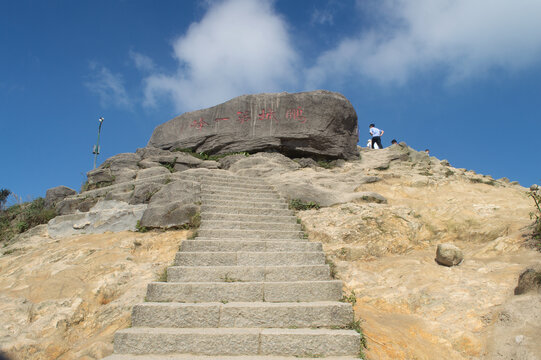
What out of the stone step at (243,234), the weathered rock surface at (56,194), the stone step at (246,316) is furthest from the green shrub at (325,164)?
the stone step at (246,316)

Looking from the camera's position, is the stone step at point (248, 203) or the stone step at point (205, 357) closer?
the stone step at point (205, 357)

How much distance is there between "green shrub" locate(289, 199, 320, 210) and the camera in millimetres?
6995

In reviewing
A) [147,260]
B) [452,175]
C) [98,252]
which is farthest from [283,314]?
[452,175]

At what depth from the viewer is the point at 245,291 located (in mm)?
4086

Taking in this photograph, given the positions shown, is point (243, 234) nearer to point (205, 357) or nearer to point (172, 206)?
point (172, 206)

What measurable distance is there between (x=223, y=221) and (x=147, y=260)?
1424 millimetres

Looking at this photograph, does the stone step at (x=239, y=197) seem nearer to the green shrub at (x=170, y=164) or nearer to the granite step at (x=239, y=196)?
the granite step at (x=239, y=196)

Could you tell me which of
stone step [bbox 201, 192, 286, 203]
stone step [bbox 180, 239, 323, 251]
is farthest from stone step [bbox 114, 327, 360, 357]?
stone step [bbox 201, 192, 286, 203]

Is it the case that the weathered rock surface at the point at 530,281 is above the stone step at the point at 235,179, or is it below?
below

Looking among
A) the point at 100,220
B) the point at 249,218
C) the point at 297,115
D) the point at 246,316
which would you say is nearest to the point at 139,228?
the point at 100,220

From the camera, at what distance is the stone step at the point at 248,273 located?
176 inches

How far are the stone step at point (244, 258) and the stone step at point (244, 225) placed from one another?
993mm

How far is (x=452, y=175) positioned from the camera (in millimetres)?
8195

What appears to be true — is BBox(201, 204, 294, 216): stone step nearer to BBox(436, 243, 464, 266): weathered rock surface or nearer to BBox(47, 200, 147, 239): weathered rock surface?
BBox(47, 200, 147, 239): weathered rock surface
